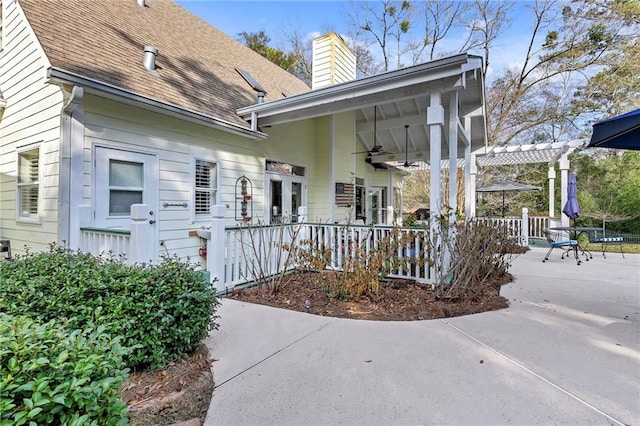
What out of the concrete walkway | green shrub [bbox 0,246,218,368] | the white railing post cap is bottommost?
the concrete walkway

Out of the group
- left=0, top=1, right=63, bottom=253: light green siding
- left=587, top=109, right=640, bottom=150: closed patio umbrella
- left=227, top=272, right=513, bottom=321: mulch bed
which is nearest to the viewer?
left=587, top=109, right=640, bottom=150: closed patio umbrella

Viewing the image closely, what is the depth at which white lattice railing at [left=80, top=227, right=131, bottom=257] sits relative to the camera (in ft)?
12.4

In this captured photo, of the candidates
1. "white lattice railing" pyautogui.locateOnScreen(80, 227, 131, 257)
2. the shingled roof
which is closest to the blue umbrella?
the shingled roof

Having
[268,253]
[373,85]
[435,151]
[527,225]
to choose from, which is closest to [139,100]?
[268,253]

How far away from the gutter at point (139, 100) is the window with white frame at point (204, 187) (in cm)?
74

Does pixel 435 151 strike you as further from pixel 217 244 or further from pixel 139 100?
pixel 139 100

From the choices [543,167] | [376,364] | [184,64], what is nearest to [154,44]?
[184,64]

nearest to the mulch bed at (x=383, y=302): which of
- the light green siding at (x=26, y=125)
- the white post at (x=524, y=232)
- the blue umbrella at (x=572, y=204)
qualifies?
the light green siding at (x=26, y=125)

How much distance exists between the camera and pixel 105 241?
13.1ft

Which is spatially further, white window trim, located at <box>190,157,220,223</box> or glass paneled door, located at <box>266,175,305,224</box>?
glass paneled door, located at <box>266,175,305,224</box>

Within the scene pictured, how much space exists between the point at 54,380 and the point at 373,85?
4986mm

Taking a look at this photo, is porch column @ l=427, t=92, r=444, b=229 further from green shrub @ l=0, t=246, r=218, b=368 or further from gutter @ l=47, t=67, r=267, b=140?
green shrub @ l=0, t=246, r=218, b=368

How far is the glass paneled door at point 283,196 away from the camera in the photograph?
7.58 meters

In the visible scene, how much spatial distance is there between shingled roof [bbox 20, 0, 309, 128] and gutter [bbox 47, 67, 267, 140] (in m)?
0.16
